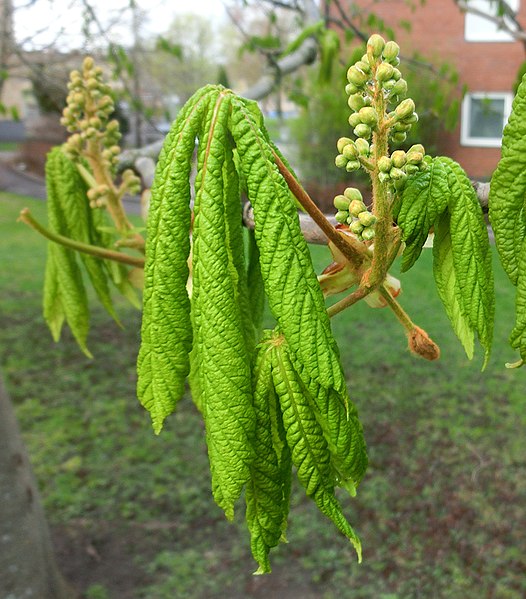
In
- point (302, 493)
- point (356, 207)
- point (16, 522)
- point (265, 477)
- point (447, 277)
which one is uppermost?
point (356, 207)

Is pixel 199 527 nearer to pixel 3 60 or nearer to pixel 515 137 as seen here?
pixel 3 60

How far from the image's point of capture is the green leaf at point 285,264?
0.64 meters

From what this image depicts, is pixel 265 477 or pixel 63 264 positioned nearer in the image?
pixel 265 477

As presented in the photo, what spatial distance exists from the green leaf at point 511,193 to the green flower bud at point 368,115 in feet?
0.41

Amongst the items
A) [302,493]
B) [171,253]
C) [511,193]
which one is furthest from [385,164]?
[302,493]

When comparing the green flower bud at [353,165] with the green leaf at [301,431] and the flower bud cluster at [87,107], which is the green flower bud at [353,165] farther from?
the flower bud cluster at [87,107]

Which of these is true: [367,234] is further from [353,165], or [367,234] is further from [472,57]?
[472,57]

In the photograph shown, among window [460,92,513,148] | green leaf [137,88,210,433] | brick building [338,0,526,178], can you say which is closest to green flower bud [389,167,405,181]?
green leaf [137,88,210,433]

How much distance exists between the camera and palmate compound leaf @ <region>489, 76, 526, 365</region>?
→ 626 mm

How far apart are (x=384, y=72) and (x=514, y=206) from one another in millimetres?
188

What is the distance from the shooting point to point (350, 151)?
649 millimetres

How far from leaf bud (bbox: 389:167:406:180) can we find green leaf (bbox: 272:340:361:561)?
8.4 inches

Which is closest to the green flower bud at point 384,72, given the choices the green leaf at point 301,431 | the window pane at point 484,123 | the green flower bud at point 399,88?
the green flower bud at point 399,88

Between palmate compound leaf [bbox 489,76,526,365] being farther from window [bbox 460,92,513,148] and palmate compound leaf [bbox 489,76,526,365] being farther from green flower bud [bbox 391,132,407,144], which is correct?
window [bbox 460,92,513,148]
